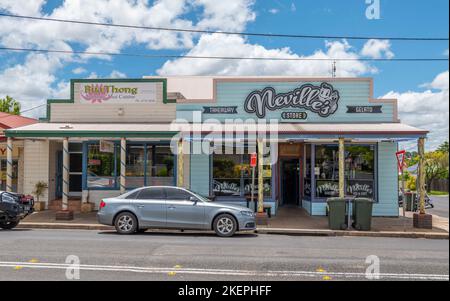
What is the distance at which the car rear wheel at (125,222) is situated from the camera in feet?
40.9

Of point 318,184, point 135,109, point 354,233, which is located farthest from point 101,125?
point 354,233

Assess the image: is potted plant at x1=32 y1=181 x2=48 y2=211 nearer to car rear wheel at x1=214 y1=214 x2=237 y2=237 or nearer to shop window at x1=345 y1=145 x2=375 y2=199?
car rear wheel at x1=214 y1=214 x2=237 y2=237

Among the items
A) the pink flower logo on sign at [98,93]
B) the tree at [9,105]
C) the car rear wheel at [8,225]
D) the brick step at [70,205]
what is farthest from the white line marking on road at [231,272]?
the tree at [9,105]

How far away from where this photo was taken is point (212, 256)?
9.27m

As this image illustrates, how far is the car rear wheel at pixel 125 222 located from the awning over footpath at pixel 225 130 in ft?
12.9

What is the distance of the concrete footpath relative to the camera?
13.4 meters

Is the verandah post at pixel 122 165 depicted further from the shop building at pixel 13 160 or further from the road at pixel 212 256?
the shop building at pixel 13 160

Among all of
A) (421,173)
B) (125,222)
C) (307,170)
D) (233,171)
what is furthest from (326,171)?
(125,222)

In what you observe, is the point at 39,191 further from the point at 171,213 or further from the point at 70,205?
the point at 171,213

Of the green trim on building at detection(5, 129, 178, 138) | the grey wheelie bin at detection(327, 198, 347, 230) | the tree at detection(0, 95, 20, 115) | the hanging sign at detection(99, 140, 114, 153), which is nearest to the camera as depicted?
the grey wheelie bin at detection(327, 198, 347, 230)

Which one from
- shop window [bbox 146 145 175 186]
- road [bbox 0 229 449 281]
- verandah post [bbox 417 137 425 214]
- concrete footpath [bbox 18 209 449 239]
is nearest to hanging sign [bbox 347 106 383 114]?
verandah post [bbox 417 137 425 214]

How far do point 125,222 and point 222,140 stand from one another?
201 inches

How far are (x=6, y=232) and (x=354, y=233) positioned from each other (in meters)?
10.3

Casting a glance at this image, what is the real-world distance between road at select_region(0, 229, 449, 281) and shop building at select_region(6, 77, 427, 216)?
15.3 feet
